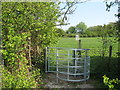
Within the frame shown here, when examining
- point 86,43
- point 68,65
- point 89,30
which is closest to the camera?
point 68,65

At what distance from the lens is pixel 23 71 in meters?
2.00

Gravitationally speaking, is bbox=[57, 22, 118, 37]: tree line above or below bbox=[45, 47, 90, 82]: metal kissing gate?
above

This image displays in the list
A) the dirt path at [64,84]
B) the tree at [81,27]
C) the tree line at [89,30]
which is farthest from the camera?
the tree at [81,27]

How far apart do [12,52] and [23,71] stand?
337mm

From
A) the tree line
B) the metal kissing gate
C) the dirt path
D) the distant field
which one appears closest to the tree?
the tree line

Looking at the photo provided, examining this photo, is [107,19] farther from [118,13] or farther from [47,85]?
[47,85]

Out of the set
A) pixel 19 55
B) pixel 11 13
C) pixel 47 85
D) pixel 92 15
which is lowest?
pixel 47 85

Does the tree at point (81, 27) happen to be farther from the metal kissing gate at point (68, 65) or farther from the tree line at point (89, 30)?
the metal kissing gate at point (68, 65)

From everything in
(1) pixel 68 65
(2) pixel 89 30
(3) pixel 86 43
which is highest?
(2) pixel 89 30

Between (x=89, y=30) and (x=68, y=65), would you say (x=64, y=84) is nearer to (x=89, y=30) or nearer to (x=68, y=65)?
(x=68, y=65)

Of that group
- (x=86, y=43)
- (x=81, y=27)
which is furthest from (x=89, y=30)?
(x=86, y=43)

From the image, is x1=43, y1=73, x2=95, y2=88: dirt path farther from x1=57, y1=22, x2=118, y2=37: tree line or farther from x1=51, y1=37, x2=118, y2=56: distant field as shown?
x1=57, y1=22, x2=118, y2=37: tree line

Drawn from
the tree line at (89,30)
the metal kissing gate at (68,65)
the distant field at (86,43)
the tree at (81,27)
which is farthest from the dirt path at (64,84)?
the tree at (81,27)

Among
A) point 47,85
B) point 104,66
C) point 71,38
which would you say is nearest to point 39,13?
point 71,38
